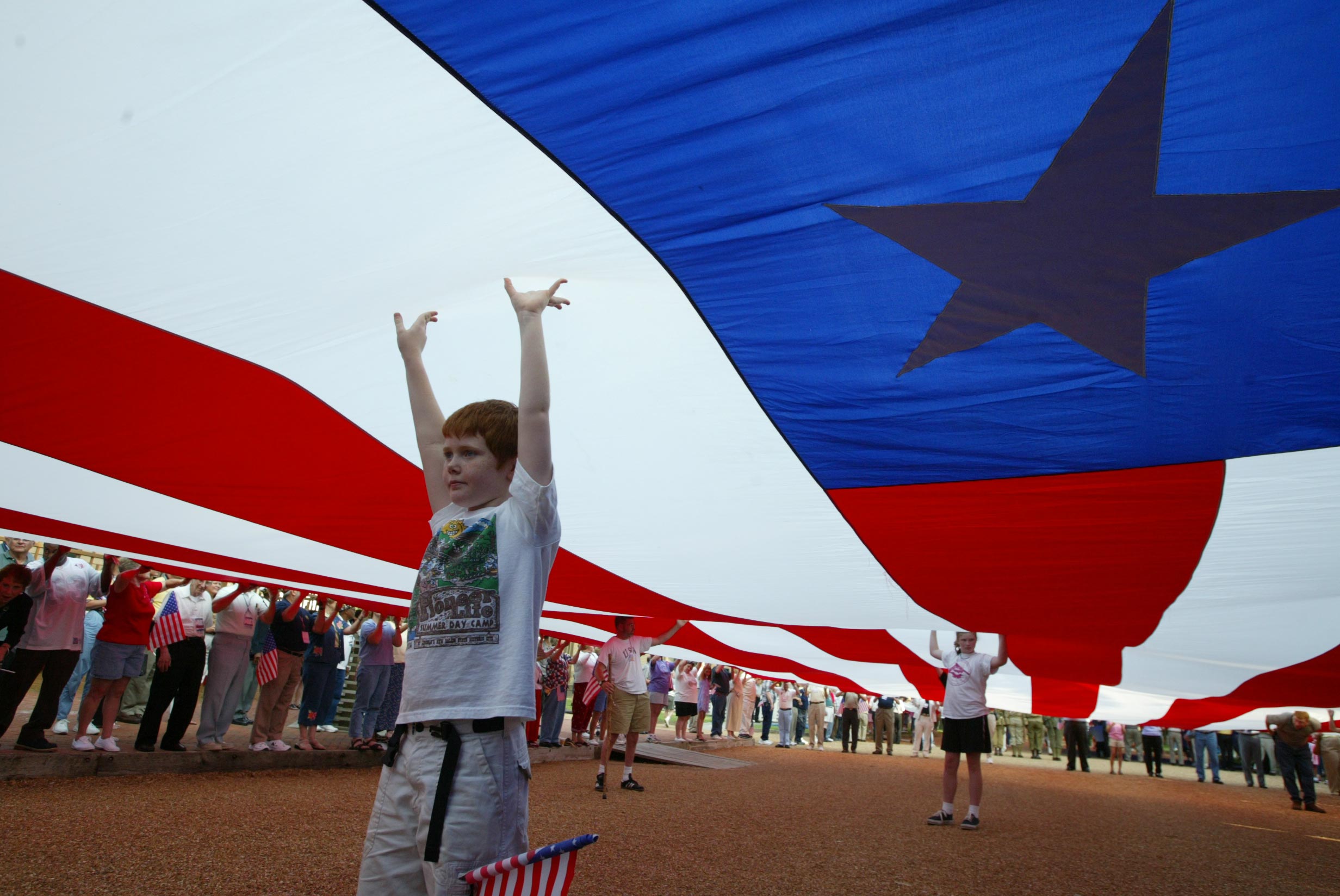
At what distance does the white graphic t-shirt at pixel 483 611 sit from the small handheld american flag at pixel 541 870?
1.13 feet

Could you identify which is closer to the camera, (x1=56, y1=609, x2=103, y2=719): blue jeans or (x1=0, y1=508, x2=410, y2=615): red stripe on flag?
(x1=0, y1=508, x2=410, y2=615): red stripe on flag

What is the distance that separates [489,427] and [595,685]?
808cm

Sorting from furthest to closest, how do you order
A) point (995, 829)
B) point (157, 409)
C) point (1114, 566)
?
point (995, 829)
point (1114, 566)
point (157, 409)

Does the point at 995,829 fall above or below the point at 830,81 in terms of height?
below

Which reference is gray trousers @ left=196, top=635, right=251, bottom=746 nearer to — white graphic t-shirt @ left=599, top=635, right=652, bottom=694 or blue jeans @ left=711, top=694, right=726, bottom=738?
white graphic t-shirt @ left=599, top=635, right=652, bottom=694

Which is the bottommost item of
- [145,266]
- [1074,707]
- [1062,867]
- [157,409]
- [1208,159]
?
[1062,867]

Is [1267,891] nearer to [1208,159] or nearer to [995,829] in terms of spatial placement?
[995,829]

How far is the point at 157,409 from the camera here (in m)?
2.91

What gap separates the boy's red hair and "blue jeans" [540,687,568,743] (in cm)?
876

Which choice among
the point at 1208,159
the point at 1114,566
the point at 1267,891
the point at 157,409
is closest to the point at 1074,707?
the point at 1267,891

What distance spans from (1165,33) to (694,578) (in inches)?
128

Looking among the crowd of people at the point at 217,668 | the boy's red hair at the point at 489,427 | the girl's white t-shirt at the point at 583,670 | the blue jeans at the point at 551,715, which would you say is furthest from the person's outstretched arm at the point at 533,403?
the girl's white t-shirt at the point at 583,670

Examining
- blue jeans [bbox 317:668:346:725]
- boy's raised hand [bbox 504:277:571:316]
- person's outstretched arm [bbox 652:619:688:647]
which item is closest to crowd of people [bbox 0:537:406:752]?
blue jeans [bbox 317:668:346:725]

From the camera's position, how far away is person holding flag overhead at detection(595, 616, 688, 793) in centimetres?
664
